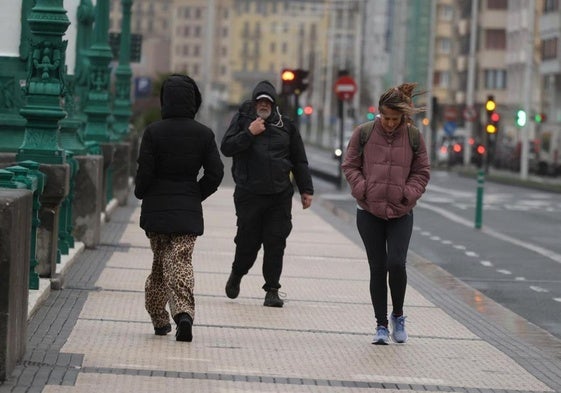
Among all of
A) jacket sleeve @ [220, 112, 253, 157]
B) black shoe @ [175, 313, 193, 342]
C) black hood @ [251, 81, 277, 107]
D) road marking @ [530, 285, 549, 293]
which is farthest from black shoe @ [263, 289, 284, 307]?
road marking @ [530, 285, 549, 293]

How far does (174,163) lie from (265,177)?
255cm

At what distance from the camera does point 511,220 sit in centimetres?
3528

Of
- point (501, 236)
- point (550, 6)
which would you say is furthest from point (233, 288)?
point (550, 6)

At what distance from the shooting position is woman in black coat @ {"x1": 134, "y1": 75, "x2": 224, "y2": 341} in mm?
12445

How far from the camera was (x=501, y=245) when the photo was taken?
26734 millimetres

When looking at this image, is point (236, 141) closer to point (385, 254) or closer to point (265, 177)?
point (265, 177)

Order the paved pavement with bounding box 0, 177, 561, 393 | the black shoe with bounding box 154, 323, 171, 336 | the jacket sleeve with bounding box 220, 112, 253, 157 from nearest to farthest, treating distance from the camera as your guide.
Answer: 1. the paved pavement with bounding box 0, 177, 561, 393
2. the black shoe with bounding box 154, 323, 171, 336
3. the jacket sleeve with bounding box 220, 112, 253, 157

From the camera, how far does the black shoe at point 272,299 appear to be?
592 inches

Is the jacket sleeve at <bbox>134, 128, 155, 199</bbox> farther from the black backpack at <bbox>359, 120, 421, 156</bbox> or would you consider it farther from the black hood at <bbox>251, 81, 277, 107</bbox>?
the black hood at <bbox>251, 81, 277, 107</bbox>

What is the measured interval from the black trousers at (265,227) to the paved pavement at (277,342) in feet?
1.09

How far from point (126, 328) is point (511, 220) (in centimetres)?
2293

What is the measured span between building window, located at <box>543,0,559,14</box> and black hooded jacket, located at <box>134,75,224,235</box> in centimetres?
8779

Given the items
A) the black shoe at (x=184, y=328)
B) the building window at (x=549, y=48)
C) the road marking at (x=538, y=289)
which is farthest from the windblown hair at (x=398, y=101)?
the building window at (x=549, y=48)

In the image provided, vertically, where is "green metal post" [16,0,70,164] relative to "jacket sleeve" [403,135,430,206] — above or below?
above
